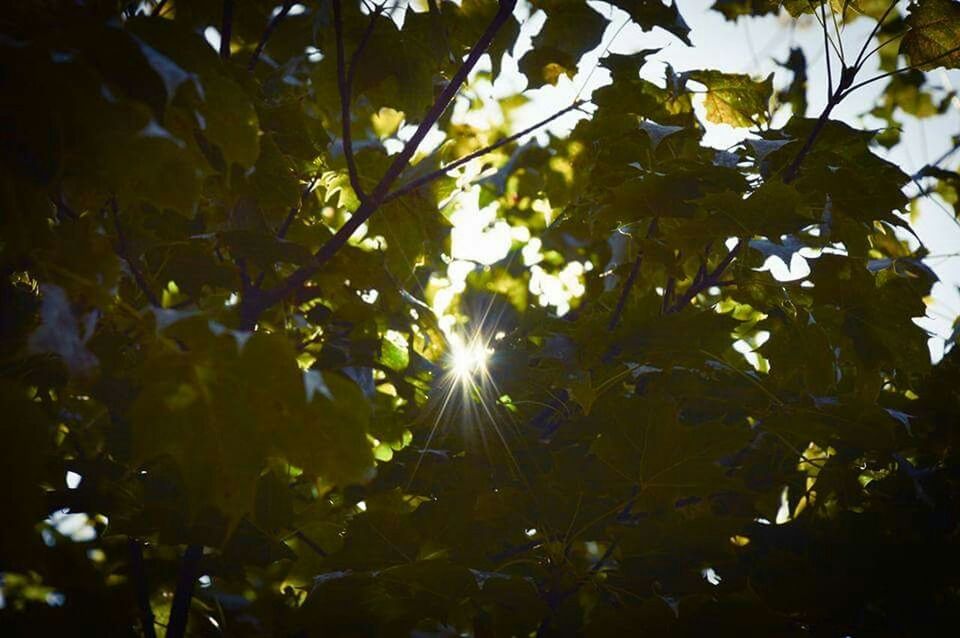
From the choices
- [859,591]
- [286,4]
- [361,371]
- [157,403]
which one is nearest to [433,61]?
[286,4]

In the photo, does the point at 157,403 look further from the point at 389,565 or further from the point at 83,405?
the point at 83,405

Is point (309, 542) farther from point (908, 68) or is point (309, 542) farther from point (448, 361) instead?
point (908, 68)

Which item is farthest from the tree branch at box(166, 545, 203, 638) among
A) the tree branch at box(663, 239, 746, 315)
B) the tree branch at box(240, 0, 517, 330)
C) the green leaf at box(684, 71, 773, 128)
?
the green leaf at box(684, 71, 773, 128)

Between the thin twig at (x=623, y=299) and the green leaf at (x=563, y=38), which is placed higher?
the green leaf at (x=563, y=38)

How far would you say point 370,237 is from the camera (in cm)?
188

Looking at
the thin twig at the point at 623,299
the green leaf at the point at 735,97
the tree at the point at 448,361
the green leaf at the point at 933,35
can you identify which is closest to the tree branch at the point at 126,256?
the tree at the point at 448,361

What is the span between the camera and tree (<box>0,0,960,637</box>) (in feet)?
3.11

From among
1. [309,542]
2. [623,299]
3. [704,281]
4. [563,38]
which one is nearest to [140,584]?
[309,542]

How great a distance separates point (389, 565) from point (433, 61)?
121 centimetres

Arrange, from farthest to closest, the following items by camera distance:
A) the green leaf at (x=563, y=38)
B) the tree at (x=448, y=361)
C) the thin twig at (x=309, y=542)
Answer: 1. the green leaf at (x=563, y=38)
2. the thin twig at (x=309, y=542)
3. the tree at (x=448, y=361)

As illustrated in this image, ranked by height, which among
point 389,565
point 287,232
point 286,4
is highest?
point 286,4

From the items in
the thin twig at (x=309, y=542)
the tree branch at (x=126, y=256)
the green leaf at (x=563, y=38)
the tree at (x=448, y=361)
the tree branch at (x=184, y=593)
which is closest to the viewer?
the tree at (x=448, y=361)

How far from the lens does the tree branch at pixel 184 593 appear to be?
1468 mm

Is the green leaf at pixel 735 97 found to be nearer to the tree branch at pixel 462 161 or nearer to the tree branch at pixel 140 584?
the tree branch at pixel 462 161
